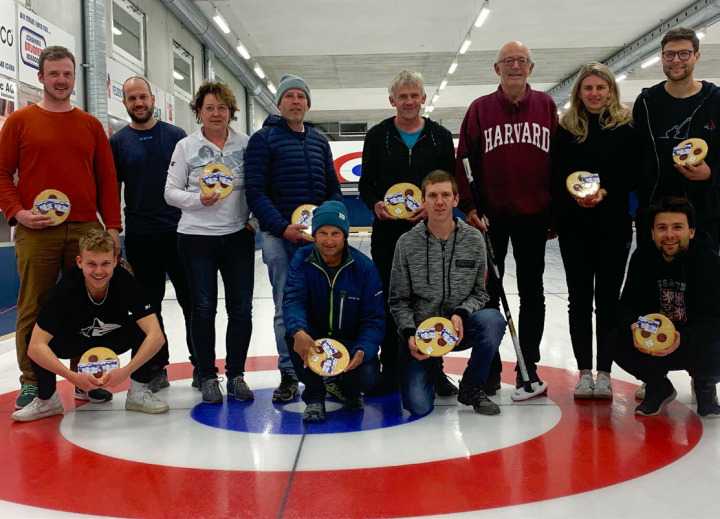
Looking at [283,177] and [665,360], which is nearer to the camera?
[665,360]

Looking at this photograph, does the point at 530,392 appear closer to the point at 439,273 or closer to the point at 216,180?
the point at 439,273

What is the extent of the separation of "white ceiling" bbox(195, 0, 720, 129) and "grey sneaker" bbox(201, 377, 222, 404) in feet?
28.5

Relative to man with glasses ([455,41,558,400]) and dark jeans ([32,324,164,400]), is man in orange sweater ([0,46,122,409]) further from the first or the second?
man with glasses ([455,41,558,400])

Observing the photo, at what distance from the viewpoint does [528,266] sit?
Result: 3.00 meters

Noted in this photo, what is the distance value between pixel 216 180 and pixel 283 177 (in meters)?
0.34

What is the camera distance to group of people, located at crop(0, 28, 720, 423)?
8.98 feet

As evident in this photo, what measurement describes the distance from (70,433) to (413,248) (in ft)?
5.65

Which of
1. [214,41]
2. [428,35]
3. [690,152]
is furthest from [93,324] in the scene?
[428,35]

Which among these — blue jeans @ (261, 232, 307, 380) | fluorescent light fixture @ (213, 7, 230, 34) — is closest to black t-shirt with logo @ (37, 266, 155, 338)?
blue jeans @ (261, 232, 307, 380)

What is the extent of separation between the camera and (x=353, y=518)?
1815 mm

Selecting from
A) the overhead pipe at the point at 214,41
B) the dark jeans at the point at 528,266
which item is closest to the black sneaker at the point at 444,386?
the dark jeans at the point at 528,266

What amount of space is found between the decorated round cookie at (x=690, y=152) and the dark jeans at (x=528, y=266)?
25.5 inches

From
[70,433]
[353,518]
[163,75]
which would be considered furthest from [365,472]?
[163,75]

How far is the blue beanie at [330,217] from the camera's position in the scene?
2.72 m
